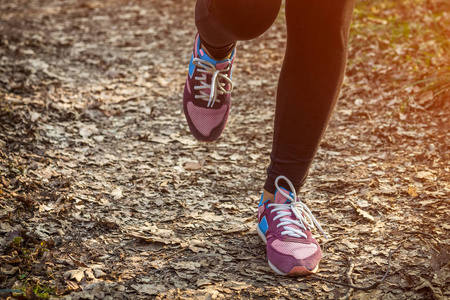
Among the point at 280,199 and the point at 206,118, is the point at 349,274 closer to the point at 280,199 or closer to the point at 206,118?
the point at 280,199

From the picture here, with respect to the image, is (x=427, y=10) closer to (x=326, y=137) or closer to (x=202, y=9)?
(x=326, y=137)

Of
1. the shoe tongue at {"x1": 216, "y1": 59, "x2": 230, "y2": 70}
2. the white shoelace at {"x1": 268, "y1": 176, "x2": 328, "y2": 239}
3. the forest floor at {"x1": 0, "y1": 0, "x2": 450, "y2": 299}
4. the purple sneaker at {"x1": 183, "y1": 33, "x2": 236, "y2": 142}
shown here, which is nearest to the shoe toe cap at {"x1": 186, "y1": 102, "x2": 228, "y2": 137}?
the purple sneaker at {"x1": 183, "y1": 33, "x2": 236, "y2": 142}

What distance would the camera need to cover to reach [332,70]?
1.81m

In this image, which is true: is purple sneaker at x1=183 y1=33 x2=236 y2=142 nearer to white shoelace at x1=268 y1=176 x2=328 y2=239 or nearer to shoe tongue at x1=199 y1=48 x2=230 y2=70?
shoe tongue at x1=199 y1=48 x2=230 y2=70

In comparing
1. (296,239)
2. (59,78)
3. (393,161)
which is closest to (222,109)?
(296,239)

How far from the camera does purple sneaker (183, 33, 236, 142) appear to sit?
2092 mm

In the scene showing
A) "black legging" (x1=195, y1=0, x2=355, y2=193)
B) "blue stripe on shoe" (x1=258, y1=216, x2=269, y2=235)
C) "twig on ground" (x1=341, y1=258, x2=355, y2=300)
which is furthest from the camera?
"blue stripe on shoe" (x1=258, y1=216, x2=269, y2=235)

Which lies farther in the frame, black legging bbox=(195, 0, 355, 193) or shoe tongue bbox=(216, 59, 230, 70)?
shoe tongue bbox=(216, 59, 230, 70)

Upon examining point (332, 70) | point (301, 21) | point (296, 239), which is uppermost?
point (301, 21)

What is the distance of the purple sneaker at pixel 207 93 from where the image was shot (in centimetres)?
209

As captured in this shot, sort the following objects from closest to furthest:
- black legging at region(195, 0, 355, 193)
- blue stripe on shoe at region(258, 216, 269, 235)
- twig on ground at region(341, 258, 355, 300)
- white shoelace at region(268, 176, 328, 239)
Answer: black legging at region(195, 0, 355, 193) < twig on ground at region(341, 258, 355, 300) < white shoelace at region(268, 176, 328, 239) < blue stripe on shoe at region(258, 216, 269, 235)

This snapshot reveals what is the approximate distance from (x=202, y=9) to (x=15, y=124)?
196 centimetres

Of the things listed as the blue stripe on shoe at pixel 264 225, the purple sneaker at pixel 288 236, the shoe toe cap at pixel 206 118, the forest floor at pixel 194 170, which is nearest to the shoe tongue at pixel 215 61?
the shoe toe cap at pixel 206 118

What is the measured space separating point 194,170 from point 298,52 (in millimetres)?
1420
